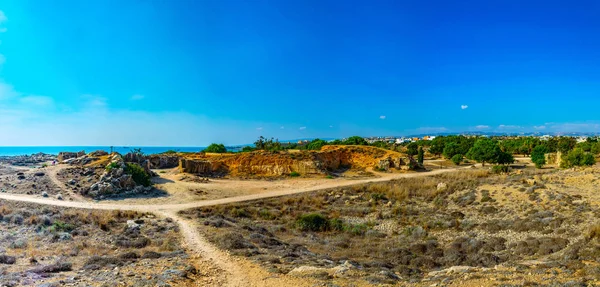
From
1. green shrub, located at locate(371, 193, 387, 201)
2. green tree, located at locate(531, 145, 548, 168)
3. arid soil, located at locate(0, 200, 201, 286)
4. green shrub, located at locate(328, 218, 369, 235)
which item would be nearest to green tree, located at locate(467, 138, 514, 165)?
green tree, located at locate(531, 145, 548, 168)

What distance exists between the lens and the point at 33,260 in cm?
1050

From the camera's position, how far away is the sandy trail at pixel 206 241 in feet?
30.0

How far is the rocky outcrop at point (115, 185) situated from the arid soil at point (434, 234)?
8.39 metres

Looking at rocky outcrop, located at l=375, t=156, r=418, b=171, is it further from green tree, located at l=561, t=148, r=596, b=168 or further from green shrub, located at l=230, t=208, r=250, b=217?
green shrub, located at l=230, t=208, r=250, b=217

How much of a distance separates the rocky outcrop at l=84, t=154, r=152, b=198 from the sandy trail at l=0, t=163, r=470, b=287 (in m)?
1.41

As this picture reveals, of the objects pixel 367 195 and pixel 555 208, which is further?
pixel 367 195

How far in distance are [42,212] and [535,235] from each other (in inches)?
980

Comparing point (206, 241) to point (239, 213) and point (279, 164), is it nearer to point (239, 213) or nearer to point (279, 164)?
point (239, 213)

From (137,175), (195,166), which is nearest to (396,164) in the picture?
(195,166)

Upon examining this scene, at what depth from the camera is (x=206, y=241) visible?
44.3 ft

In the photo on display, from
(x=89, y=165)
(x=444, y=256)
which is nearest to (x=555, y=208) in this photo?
(x=444, y=256)

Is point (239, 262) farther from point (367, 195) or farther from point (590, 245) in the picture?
point (367, 195)

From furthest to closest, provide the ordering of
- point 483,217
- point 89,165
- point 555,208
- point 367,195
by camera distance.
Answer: point 89,165 < point 367,195 < point 483,217 < point 555,208

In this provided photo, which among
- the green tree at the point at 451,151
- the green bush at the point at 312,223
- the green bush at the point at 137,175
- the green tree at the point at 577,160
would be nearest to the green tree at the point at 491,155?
the green tree at the point at 577,160
